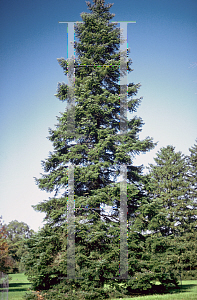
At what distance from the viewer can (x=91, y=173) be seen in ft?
34.7

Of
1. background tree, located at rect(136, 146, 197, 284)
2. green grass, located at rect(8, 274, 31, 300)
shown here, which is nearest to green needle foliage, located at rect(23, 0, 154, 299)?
green grass, located at rect(8, 274, 31, 300)

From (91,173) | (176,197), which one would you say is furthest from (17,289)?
(176,197)

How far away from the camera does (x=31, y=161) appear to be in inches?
495

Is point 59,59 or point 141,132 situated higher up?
point 59,59

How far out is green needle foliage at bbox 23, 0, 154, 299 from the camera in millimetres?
9672

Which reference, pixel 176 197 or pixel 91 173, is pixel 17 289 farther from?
pixel 176 197

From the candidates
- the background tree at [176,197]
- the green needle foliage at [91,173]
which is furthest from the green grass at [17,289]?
the background tree at [176,197]

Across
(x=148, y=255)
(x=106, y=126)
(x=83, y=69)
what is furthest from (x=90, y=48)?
(x=148, y=255)

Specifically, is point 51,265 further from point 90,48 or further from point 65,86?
point 90,48

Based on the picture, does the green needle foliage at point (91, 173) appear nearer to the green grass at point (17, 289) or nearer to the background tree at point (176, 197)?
the green grass at point (17, 289)

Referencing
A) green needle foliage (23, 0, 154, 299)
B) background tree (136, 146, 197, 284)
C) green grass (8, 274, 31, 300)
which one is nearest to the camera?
green needle foliage (23, 0, 154, 299)

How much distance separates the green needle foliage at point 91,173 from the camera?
31.7 feet

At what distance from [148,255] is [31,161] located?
6.63 metres

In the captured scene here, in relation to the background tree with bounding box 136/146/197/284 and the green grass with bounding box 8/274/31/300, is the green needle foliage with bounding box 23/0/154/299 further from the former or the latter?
the background tree with bounding box 136/146/197/284
